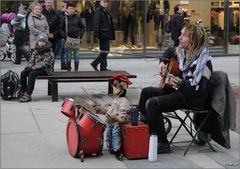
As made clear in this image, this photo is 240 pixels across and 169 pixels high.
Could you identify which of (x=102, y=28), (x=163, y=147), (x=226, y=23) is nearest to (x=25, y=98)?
(x=163, y=147)

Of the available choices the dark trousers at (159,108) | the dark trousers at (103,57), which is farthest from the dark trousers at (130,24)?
the dark trousers at (159,108)

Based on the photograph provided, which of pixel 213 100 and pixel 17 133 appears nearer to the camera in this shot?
pixel 213 100

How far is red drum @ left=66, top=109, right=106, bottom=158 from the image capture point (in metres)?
5.86

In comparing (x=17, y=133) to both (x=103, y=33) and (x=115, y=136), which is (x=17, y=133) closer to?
(x=115, y=136)

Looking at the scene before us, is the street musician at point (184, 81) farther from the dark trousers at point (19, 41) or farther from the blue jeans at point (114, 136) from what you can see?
the dark trousers at point (19, 41)

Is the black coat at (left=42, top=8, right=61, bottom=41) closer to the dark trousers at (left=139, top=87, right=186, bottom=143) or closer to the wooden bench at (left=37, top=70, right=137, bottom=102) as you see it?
the wooden bench at (left=37, top=70, right=137, bottom=102)

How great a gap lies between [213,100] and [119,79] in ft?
3.74

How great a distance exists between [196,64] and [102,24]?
24.8 feet

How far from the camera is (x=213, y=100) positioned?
6277mm

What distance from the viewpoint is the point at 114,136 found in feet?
19.8

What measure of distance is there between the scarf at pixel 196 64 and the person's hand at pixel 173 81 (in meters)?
0.16

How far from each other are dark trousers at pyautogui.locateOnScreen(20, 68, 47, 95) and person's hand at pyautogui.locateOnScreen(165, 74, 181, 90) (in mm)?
4004

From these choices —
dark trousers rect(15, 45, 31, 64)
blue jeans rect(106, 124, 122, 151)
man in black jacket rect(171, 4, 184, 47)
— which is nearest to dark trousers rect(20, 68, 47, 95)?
blue jeans rect(106, 124, 122, 151)

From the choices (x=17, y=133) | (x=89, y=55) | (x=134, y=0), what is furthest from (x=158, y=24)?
(x=17, y=133)
